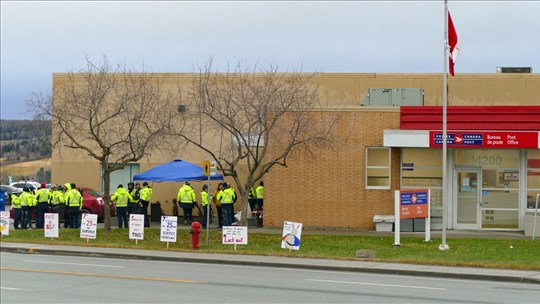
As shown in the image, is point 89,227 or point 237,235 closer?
point 237,235

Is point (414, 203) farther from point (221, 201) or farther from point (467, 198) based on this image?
point (221, 201)

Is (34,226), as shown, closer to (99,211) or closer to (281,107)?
(99,211)

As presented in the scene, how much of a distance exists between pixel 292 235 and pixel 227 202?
270 inches

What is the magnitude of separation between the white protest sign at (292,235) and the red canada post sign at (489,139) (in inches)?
303

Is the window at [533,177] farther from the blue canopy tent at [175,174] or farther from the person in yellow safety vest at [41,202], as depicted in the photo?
the person in yellow safety vest at [41,202]

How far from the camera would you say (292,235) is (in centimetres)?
2395

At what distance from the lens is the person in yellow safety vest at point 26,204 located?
32812 millimetres

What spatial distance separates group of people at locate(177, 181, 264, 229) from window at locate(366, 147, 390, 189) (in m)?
4.86

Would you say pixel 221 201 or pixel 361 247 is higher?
pixel 221 201

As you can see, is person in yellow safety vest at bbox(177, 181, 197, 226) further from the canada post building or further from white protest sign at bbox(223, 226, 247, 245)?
white protest sign at bbox(223, 226, 247, 245)

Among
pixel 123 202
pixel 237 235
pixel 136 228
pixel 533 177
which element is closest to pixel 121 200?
pixel 123 202

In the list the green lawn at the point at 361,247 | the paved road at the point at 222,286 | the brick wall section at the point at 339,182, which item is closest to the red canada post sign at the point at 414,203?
the green lawn at the point at 361,247

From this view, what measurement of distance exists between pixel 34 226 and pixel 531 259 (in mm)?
21915

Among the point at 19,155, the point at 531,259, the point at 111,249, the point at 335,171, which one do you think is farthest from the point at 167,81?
the point at 19,155
